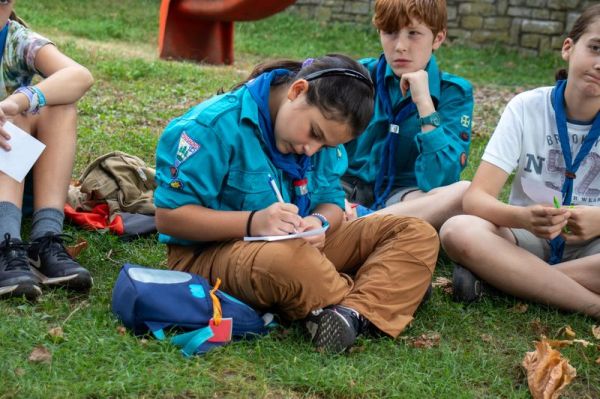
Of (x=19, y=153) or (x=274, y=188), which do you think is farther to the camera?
(x=19, y=153)

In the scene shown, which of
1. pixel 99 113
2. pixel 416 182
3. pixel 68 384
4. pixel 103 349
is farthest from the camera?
pixel 99 113

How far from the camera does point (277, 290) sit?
294 centimetres

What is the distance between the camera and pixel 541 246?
3631 millimetres

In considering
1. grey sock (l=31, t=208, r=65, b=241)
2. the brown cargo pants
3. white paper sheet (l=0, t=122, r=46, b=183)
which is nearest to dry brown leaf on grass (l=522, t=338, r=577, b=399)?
the brown cargo pants

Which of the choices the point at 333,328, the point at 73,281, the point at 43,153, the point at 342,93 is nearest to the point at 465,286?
the point at 333,328

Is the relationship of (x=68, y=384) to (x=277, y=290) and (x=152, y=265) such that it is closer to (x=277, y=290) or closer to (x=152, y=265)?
(x=277, y=290)

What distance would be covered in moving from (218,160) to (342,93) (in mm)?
471

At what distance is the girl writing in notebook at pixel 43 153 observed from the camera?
3.21m

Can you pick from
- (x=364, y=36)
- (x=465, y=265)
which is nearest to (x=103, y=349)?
(x=465, y=265)

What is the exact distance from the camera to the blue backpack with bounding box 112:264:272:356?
280 centimetres

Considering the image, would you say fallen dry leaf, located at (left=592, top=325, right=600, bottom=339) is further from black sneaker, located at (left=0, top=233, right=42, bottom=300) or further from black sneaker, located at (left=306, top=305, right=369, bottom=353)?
black sneaker, located at (left=0, top=233, right=42, bottom=300)

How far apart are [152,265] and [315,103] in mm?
1183

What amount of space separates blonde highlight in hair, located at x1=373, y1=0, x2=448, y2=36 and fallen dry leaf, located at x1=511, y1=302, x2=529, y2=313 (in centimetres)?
126

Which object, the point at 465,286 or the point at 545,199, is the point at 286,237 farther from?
the point at 545,199
